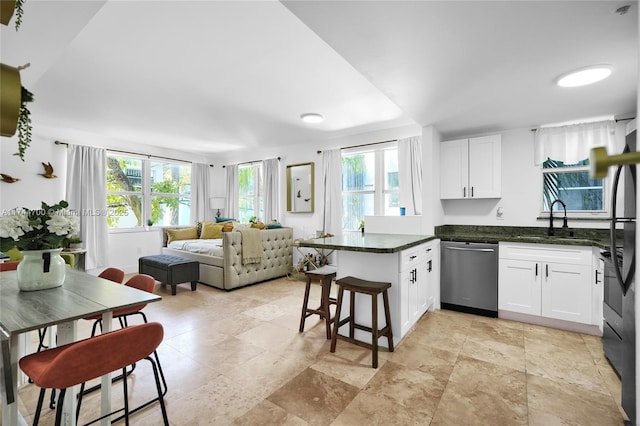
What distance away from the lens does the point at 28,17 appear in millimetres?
1820

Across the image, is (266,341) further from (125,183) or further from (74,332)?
(125,183)

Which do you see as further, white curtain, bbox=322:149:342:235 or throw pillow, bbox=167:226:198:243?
throw pillow, bbox=167:226:198:243

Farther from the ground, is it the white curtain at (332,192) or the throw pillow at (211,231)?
the white curtain at (332,192)

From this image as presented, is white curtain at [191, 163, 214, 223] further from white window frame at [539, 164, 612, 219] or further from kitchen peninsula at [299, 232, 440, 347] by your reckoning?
white window frame at [539, 164, 612, 219]

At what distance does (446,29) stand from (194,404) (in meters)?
2.84

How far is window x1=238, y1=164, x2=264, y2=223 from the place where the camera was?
274 inches

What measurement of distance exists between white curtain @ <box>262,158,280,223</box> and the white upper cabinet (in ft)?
11.3

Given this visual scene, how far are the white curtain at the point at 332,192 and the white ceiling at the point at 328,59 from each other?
43.3 inches

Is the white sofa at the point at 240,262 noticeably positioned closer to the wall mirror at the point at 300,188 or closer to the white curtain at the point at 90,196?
the wall mirror at the point at 300,188

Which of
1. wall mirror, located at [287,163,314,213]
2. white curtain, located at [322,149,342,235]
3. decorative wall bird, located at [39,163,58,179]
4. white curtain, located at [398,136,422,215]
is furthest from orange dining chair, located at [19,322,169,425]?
decorative wall bird, located at [39,163,58,179]

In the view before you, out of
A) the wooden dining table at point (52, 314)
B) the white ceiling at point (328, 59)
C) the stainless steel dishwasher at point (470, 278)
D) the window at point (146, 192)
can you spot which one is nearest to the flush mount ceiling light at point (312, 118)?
the white ceiling at point (328, 59)

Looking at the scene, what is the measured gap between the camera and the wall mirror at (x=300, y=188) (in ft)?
19.6

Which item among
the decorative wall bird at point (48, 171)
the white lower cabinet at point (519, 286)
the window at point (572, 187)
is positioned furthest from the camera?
the decorative wall bird at point (48, 171)

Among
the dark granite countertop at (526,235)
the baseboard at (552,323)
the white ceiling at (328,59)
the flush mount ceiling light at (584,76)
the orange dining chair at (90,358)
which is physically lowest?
the baseboard at (552,323)
